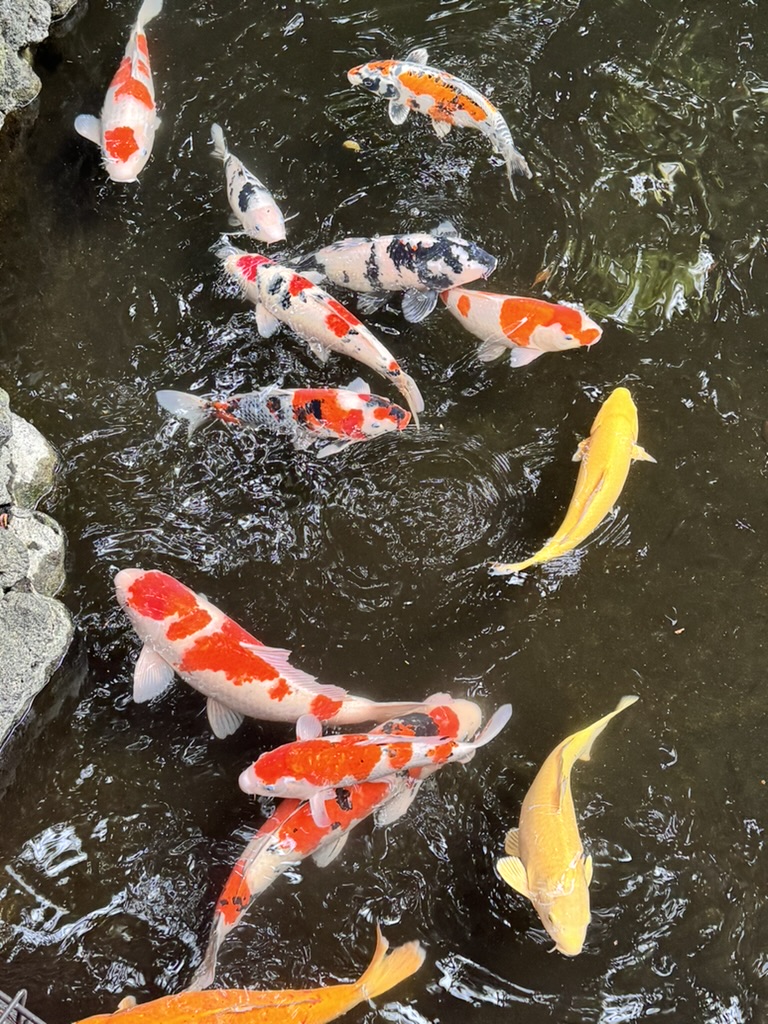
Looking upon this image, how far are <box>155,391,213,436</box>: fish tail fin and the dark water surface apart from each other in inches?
4.5

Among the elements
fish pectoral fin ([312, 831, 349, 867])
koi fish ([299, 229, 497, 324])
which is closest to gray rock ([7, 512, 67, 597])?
fish pectoral fin ([312, 831, 349, 867])

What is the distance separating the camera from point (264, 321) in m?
3.96

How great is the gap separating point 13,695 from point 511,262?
301 cm

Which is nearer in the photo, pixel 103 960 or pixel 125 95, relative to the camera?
pixel 103 960

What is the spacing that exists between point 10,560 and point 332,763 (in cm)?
153

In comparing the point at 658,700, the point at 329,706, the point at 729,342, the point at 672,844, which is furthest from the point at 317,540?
the point at 729,342

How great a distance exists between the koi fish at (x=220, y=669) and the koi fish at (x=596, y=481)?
887 mm

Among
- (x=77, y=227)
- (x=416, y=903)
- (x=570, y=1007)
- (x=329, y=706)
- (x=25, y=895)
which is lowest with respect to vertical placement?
(x=570, y=1007)

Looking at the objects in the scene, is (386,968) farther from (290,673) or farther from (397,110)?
(397,110)

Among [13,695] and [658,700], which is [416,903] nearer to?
[658,700]

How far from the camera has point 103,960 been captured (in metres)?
3.09

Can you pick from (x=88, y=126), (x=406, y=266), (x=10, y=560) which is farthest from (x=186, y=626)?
(x=88, y=126)

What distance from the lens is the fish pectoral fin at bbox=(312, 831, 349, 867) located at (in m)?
3.15

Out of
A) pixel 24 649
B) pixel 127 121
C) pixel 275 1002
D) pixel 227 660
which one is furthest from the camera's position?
pixel 127 121
